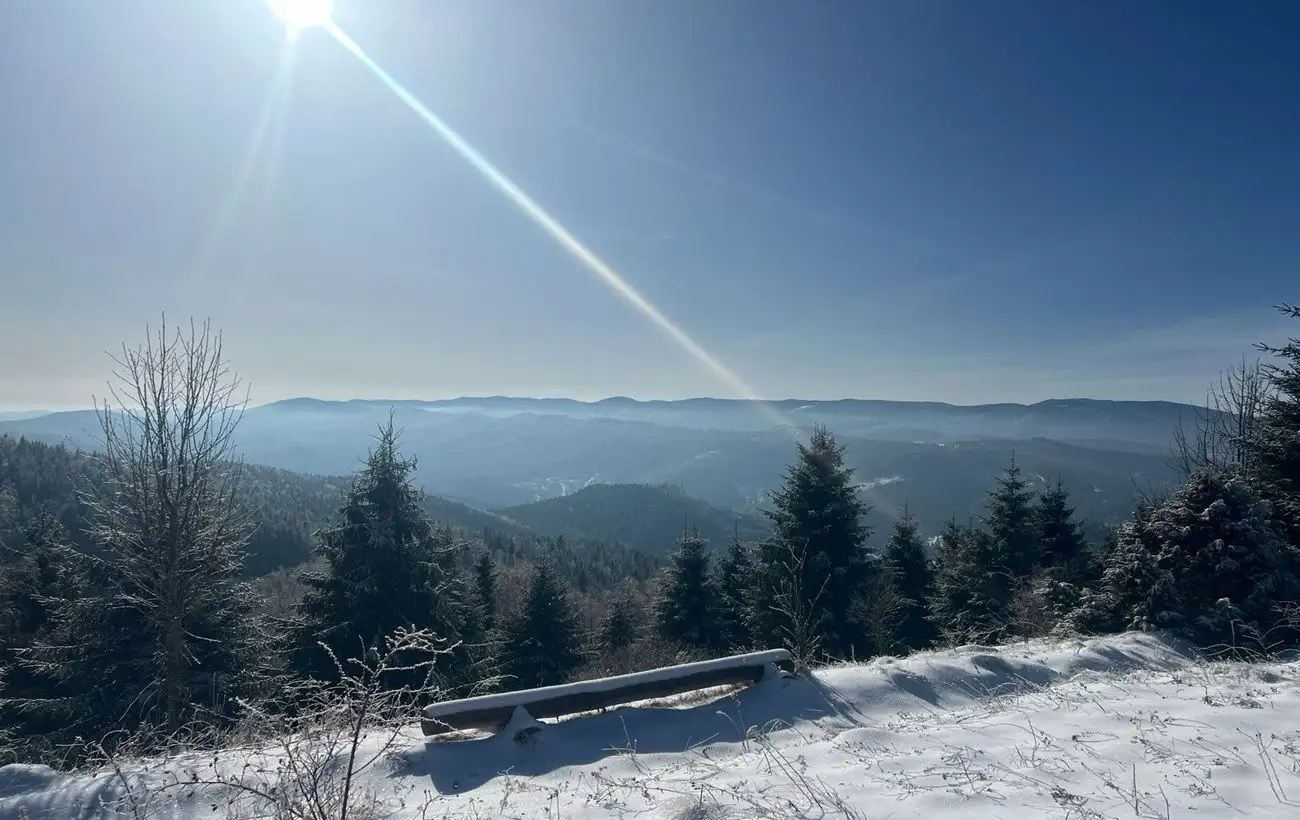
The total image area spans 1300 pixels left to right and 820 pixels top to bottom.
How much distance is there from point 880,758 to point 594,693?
113 inches

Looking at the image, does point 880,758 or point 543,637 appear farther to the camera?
point 543,637

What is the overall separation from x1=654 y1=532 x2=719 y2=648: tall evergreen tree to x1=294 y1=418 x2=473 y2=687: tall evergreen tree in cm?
965

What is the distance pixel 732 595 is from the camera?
2381cm

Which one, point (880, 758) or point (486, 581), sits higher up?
point (880, 758)

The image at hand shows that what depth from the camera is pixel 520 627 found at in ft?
74.3

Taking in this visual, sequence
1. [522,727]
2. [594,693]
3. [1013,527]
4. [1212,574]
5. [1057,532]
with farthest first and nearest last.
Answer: [1057,532]
[1013,527]
[1212,574]
[594,693]
[522,727]

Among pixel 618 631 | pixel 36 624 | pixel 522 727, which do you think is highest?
pixel 522 727

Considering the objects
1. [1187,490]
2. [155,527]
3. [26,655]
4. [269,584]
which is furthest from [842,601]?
[269,584]

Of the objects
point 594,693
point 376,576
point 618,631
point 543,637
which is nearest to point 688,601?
point 543,637

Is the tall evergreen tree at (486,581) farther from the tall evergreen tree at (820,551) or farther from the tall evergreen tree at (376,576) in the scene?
the tall evergreen tree at (820,551)

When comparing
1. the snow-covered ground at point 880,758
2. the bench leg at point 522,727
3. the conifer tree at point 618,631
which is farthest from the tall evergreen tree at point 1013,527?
the bench leg at point 522,727

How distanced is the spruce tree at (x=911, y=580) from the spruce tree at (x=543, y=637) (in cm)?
1213

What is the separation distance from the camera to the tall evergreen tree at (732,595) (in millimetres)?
23062

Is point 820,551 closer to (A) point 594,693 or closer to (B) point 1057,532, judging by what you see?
(B) point 1057,532
